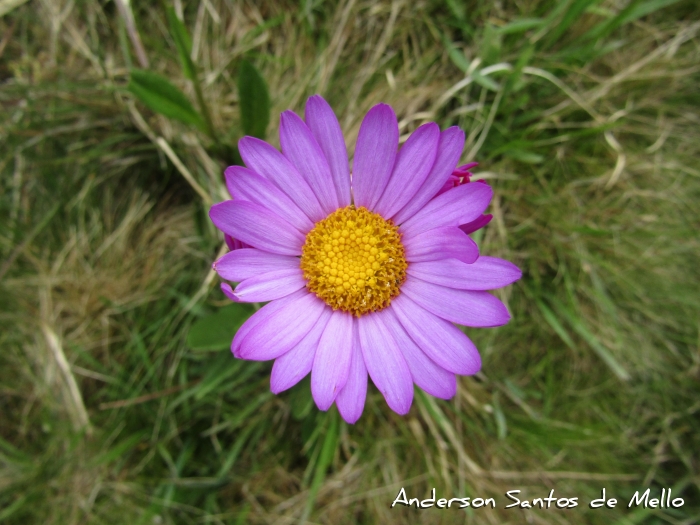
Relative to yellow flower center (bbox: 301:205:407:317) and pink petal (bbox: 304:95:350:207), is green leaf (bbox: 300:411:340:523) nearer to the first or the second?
yellow flower center (bbox: 301:205:407:317)

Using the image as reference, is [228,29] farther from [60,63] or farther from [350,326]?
[350,326]

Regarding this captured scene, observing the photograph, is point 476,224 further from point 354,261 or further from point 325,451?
point 325,451

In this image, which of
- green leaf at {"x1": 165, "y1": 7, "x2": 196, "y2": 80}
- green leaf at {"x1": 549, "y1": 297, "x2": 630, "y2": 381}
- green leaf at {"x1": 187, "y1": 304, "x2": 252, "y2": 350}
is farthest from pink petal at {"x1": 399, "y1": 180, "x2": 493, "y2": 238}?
green leaf at {"x1": 549, "y1": 297, "x2": 630, "y2": 381}

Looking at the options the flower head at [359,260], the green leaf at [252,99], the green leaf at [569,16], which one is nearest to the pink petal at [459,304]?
the flower head at [359,260]

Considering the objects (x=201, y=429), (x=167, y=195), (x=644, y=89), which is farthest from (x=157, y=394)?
(x=644, y=89)

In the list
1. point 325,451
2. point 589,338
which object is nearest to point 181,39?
point 325,451
